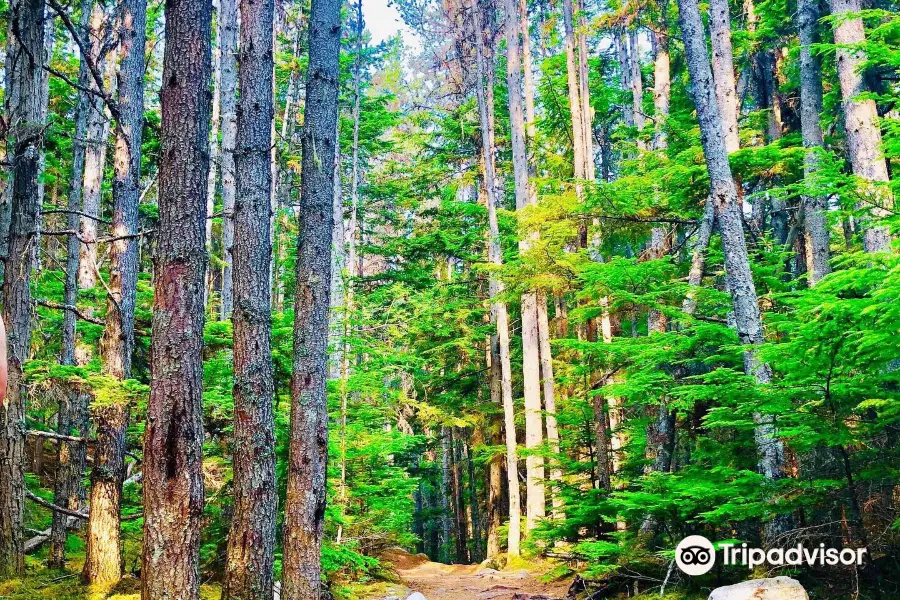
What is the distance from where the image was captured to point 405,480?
444 inches

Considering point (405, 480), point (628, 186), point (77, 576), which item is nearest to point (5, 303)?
point (77, 576)

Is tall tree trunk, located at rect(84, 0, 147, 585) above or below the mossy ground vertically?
above

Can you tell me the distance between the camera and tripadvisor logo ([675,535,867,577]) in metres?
6.04

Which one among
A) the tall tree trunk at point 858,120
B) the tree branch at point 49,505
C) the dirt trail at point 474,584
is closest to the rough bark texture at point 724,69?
the tall tree trunk at point 858,120

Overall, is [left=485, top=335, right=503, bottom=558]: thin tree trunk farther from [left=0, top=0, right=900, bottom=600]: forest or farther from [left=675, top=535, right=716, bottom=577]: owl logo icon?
[left=675, top=535, right=716, bottom=577]: owl logo icon

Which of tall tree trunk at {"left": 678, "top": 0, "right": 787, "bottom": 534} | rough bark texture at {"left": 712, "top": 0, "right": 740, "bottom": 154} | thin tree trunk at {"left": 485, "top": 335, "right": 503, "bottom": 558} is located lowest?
thin tree trunk at {"left": 485, "top": 335, "right": 503, "bottom": 558}

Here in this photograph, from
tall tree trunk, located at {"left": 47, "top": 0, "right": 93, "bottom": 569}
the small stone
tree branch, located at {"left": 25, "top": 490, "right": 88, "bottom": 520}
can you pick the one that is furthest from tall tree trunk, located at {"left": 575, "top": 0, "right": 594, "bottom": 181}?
tree branch, located at {"left": 25, "top": 490, "right": 88, "bottom": 520}

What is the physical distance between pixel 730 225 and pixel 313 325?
5036mm

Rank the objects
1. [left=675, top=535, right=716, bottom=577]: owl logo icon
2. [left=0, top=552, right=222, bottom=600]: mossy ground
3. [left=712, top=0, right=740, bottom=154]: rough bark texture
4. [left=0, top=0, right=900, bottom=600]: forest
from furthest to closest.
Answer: [left=712, top=0, right=740, bottom=154]: rough bark texture
[left=675, top=535, right=716, bottom=577]: owl logo icon
[left=0, top=552, right=222, bottom=600]: mossy ground
[left=0, top=0, right=900, bottom=600]: forest

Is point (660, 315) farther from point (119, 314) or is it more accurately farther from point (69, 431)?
point (69, 431)

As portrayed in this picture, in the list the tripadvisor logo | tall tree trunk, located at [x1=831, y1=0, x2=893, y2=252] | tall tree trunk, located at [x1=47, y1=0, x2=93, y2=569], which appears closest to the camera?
the tripadvisor logo

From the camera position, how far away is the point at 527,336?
1522 centimetres

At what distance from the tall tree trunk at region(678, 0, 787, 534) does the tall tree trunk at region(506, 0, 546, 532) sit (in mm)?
6047

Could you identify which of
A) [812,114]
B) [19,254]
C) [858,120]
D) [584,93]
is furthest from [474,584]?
[584,93]
